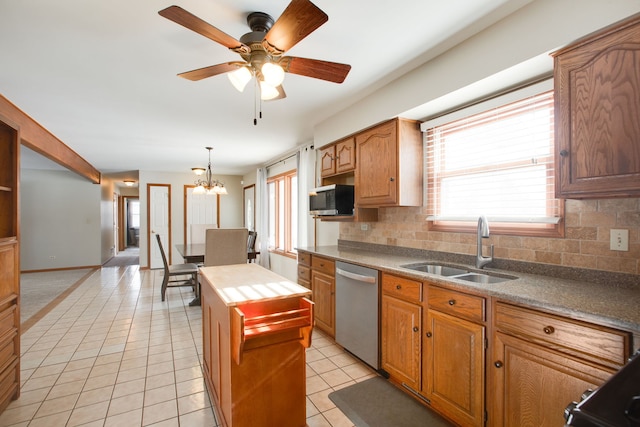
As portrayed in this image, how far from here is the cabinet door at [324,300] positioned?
2.96m

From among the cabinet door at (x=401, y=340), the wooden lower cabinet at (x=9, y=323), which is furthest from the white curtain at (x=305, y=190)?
the wooden lower cabinet at (x=9, y=323)

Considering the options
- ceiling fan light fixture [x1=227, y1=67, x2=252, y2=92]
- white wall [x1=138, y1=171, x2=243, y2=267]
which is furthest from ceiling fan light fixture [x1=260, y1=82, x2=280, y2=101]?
white wall [x1=138, y1=171, x2=243, y2=267]

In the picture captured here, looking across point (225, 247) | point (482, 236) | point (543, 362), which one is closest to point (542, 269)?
point (482, 236)

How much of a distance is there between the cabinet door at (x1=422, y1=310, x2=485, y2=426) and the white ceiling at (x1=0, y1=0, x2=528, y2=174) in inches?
69.8

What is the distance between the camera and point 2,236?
2.14 m

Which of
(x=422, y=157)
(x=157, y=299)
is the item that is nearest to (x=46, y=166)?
(x=157, y=299)

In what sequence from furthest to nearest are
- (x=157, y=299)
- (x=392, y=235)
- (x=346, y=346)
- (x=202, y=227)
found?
(x=202, y=227), (x=157, y=299), (x=392, y=235), (x=346, y=346)

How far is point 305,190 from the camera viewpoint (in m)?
4.71

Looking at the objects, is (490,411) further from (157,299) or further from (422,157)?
(157,299)

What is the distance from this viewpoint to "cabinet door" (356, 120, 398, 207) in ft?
8.79

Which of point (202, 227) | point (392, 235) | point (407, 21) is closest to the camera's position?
point (407, 21)

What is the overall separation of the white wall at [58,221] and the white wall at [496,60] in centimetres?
757

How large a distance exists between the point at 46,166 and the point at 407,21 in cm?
791

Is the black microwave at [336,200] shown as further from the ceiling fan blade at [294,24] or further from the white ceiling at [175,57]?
the ceiling fan blade at [294,24]
